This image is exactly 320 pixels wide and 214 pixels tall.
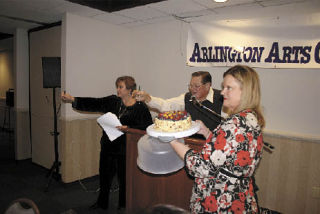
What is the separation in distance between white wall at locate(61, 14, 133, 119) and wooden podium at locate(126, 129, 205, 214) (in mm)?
1907

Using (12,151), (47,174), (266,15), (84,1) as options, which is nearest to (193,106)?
(266,15)

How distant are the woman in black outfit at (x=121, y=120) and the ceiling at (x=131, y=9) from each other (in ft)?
3.44

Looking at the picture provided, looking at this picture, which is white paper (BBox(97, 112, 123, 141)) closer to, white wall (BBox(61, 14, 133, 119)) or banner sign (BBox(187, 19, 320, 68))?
white wall (BBox(61, 14, 133, 119))

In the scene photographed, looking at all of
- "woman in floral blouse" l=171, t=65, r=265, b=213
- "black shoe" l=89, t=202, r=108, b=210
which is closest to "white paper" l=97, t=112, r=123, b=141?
"black shoe" l=89, t=202, r=108, b=210

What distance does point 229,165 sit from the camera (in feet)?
4.25

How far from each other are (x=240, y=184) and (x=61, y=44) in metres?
3.28

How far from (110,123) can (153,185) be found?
0.82 m

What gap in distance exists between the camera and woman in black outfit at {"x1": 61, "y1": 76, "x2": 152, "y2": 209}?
286cm

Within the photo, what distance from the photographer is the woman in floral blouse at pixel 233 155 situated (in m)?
1.27

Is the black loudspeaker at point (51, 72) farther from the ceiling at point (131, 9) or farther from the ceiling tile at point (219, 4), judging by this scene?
the ceiling tile at point (219, 4)

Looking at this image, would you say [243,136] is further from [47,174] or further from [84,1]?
[47,174]

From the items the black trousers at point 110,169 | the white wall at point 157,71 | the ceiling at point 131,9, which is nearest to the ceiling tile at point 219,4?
the ceiling at point 131,9

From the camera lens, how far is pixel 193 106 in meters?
2.79

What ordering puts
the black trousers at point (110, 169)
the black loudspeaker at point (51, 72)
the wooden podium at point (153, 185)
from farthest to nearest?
the black loudspeaker at point (51, 72) < the black trousers at point (110, 169) < the wooden podium at point (153, 185)
